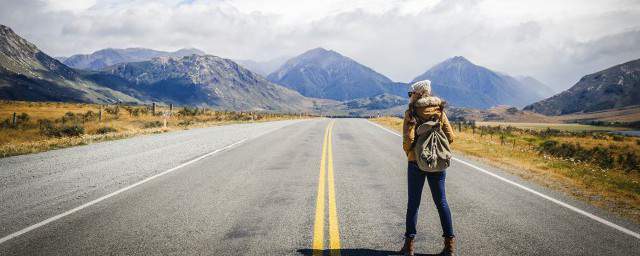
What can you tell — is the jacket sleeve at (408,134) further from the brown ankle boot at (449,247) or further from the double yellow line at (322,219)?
the double yellow line at (322,219)

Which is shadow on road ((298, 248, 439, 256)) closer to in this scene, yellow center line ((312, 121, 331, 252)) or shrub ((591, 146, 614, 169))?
yellow center line ((312, 121, 331, 252))

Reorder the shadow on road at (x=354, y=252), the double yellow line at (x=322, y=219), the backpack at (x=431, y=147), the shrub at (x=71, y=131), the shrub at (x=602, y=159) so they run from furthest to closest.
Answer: the shrub at (x=71, y=131), the shrub at (x=602, y=159), the double yellow line at (x=322, y=219), the backpack at (x=431, y=147), the shadow on road at (x=354, y=252)

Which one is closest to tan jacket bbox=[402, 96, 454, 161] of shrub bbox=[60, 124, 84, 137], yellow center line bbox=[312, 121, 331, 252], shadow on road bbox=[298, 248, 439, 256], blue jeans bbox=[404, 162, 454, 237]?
blue jeans bbox=[404, 162, 454, 237]

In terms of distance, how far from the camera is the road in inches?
188

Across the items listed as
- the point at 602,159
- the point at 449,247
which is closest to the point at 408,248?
the point at 449,247

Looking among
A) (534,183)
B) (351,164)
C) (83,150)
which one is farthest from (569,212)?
(83,150)

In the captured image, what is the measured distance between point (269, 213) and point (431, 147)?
8.93 feet

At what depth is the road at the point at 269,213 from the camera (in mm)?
4781

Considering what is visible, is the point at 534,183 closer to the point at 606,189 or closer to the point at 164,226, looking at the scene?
the point at 606,189

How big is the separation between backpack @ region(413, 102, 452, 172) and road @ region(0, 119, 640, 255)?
1.04 m

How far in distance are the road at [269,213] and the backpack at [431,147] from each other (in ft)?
3.41

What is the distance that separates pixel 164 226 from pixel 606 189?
30.1ft

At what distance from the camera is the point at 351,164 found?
1125 centimetres

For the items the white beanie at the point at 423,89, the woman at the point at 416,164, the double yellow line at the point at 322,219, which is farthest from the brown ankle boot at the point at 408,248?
the white beanie at the point at 423,89
